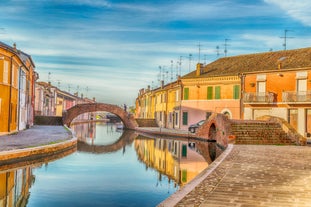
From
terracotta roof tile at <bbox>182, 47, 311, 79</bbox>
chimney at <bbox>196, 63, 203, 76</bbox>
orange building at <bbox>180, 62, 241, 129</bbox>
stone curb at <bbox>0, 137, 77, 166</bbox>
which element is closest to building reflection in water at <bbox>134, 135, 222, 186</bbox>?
stone curb at <bbox>0, 137, 77, 166</bbox>

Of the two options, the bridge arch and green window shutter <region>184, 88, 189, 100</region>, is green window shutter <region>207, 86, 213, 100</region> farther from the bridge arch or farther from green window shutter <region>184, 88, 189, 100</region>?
the bridge arch

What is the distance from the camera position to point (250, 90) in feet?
117

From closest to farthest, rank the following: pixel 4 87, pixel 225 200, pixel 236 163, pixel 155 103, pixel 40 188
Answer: pixel 225 200, pixel 40 188, pixel 236 163, pixel 4 87, pixel 155 103

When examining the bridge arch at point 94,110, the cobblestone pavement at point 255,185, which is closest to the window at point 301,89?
the cobblestone pavement at point 255,185

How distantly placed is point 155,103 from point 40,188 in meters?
46.6

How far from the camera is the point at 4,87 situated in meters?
25.2

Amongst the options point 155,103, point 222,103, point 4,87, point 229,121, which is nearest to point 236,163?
point 229,121

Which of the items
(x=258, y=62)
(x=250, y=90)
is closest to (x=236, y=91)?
(x=250, y=90)

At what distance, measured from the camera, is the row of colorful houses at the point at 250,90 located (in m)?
31.7

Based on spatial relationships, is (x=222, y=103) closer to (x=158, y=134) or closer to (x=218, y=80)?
(x=218, y=80)

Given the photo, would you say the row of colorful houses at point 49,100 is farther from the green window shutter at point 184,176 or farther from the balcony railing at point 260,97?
the green window shutter at point 184,176

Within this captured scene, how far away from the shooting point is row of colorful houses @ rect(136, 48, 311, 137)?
31.7m

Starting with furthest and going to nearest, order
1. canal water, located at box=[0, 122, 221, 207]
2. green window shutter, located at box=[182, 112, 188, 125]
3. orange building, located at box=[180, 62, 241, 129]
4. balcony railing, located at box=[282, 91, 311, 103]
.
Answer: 1. green window shutter, located at box=[182, 112, 188, 125]
2. orange building, located at box=[180, 62, 241, 129]
3. balcony railing, located at box=[282, 91, 311, 103]
4. canal water, located at box=[0, 122, 221, 207]

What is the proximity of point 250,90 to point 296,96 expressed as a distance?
16.8 feet
